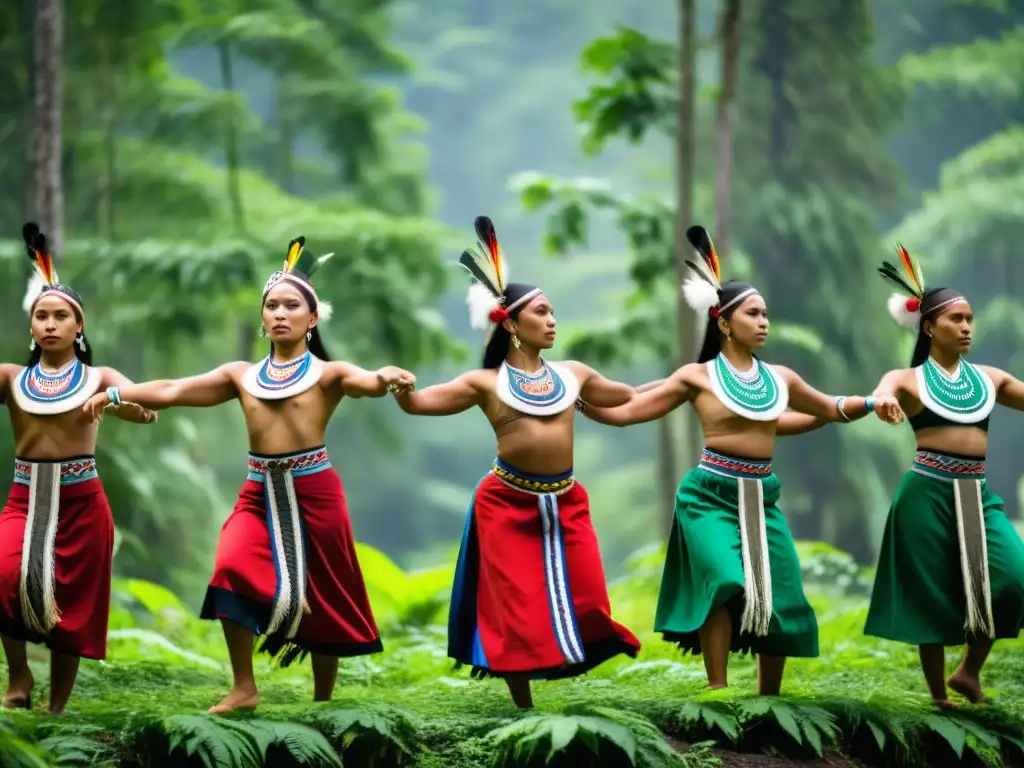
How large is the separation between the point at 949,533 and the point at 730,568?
0.96 metres

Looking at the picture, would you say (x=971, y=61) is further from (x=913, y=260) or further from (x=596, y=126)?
(x=913, y=260)

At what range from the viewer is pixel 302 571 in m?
4.72

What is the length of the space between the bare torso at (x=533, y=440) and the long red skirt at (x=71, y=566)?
5.10ft

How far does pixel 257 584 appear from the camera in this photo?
462 centimetres

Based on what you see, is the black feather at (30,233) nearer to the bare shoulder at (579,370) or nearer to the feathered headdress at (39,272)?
the feathered headdress at (39,272)

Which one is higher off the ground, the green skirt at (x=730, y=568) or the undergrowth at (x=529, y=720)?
the green skirt at (x=730, y=568)

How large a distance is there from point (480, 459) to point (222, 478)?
4117mm

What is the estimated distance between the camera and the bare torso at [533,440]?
15.9 feet

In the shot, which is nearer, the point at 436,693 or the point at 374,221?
the point at 436,693

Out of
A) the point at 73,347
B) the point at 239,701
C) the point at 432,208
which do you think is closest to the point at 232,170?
the point at 432,208

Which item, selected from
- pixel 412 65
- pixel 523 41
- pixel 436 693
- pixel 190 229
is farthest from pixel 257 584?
pixel 523 41

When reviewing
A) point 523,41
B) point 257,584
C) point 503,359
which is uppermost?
point 523,41

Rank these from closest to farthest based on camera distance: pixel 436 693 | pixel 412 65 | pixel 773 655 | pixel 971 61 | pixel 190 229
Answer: pixel 773 655, pixel 436 693, pixel 190 229, pixel 412 65, pixel 971 61

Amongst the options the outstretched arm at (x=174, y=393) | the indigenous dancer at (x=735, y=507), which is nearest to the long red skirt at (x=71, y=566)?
the outstretched arm at (x=174, y=393)
